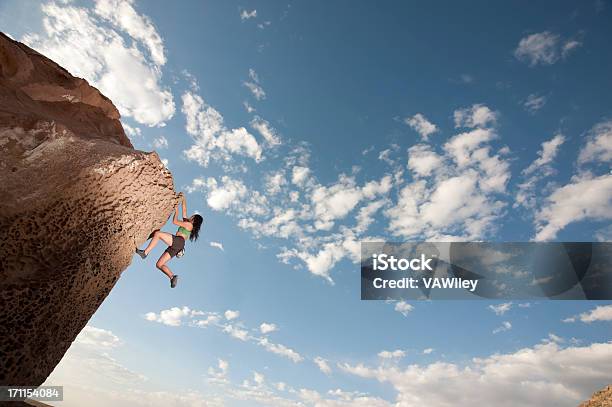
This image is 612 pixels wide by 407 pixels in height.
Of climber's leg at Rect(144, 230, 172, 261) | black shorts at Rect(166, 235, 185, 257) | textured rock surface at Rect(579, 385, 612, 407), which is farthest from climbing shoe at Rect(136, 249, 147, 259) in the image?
textured rock surface at Rect(579, 385, 612, 407)

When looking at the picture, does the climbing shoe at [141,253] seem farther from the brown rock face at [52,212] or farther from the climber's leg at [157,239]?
the brown rock face at [52,212]

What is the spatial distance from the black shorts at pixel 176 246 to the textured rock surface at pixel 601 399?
41.5 ft

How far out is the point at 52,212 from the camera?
4.61m

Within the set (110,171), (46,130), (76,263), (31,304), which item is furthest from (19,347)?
(46,130)

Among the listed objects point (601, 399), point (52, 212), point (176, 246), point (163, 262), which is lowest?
point (52, 212)

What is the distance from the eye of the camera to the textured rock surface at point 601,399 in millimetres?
11008

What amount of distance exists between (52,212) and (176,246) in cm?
372

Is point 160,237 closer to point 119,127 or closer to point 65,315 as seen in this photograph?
point 119,127

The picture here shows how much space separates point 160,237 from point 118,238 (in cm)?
201

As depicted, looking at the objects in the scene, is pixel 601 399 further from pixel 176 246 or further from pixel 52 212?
pixel 52 212

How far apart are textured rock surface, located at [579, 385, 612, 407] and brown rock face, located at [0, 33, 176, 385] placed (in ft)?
44.4

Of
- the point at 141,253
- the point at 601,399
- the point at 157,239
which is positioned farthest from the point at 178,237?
the point at 601,399

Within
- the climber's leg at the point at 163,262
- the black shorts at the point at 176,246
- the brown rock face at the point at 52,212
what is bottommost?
the brown rock face at the point at 52,212

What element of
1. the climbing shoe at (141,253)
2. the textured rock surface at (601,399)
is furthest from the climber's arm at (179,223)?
the textured rock surface at (601,399)
